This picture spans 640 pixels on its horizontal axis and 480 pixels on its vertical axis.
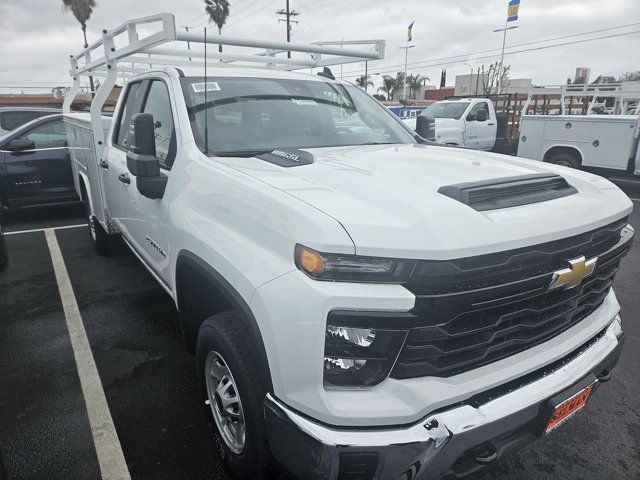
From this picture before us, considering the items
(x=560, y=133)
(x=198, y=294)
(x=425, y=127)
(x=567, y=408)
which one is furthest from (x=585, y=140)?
(x=198, y=294)

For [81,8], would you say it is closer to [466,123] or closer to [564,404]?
[466,123]

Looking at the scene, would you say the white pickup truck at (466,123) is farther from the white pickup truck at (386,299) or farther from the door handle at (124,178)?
the white pickup truck at (386,299)

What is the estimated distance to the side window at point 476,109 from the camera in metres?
12.7

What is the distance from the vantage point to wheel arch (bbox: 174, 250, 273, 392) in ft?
6.31

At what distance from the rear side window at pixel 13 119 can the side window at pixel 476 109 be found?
10.6 m

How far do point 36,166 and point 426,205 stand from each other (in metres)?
7.07

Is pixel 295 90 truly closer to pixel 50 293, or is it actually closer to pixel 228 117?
pixel 228 117

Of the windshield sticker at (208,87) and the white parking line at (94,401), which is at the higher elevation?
the windshield sticker at (208,87)

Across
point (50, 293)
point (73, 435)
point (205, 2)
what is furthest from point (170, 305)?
point (205, 2)

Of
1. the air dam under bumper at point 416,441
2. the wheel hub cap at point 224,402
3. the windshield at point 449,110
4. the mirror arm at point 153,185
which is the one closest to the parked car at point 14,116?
the mirror arm at point 153,185

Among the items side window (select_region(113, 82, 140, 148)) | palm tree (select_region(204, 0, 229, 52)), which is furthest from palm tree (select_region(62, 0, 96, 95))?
side window (select_region(113, 82, 140, 148))

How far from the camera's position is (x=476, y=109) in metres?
12.9

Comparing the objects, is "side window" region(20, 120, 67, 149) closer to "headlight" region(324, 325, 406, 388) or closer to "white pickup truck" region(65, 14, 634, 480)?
"white pickup truck" region(65, 14, 634, 480)

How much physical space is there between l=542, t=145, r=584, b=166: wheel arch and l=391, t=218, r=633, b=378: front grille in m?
8.98
